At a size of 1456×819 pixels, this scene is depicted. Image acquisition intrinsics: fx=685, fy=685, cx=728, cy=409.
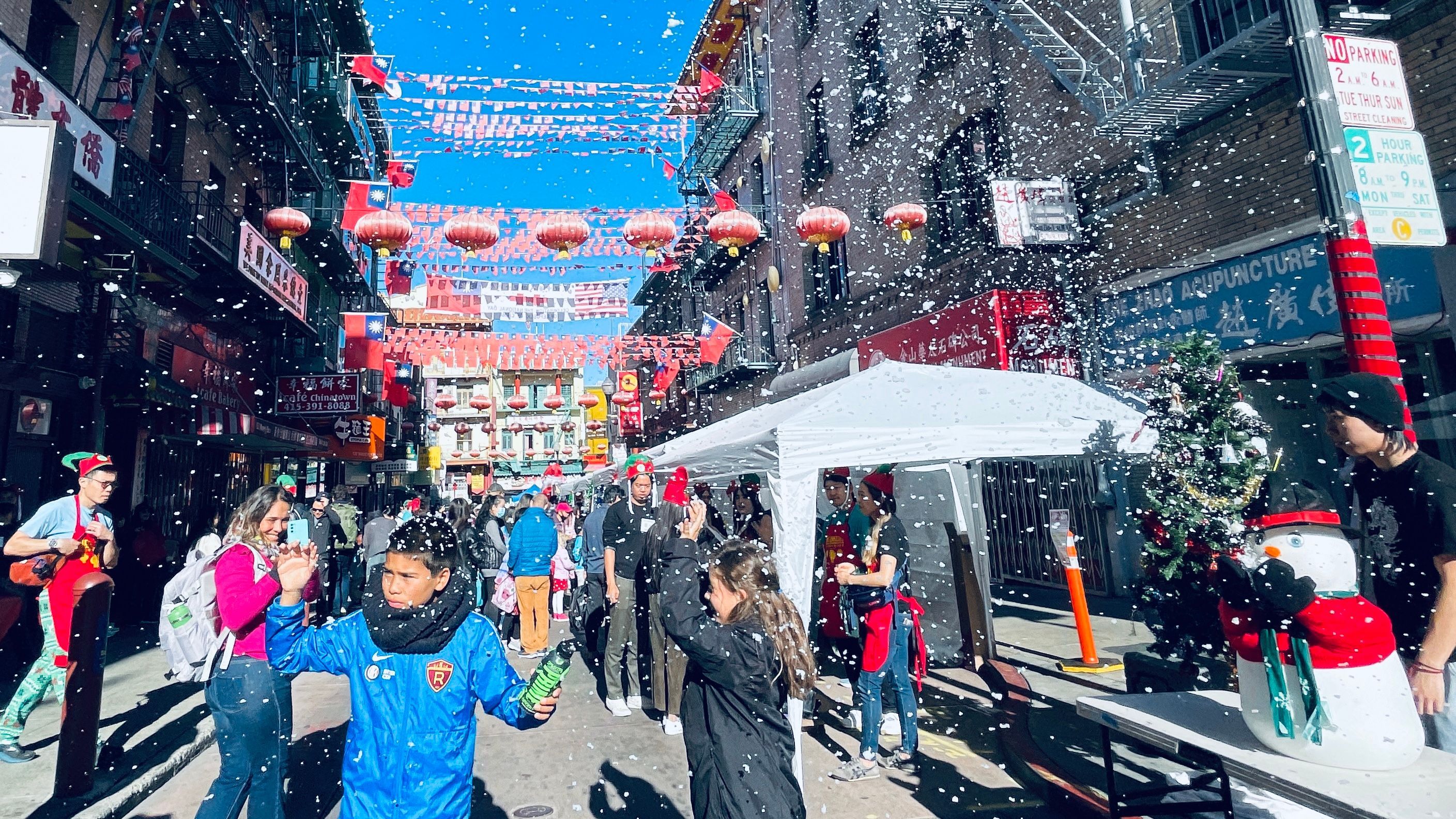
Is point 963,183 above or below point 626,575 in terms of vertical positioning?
above

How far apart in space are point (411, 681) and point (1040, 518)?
1143cm

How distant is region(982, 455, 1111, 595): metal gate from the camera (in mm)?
10430

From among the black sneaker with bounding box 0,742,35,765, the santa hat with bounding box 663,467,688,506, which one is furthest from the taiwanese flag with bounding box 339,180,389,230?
the santa hat with bounding box 663,467,688,506

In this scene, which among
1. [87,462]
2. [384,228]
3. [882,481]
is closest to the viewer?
[87,462]

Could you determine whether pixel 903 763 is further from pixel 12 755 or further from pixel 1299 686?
pixel 12 755

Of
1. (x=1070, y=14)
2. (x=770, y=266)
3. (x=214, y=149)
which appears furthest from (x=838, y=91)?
(x=214, y=149)

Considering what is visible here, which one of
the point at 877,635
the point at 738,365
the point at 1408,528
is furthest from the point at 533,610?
the point at 738,365

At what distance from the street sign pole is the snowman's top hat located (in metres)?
2.00

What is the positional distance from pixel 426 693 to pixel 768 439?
2.92 metres

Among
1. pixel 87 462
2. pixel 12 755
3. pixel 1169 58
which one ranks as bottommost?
pixel 12 755

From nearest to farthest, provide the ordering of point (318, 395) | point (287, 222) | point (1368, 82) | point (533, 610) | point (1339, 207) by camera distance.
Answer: point (1339, 207) → point (1368, 82) → point (533, 610) → point (287, 222) → point (318, 395)

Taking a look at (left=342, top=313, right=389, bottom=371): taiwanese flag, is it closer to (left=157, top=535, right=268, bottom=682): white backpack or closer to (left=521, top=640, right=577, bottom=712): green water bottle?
(left=157, top=535, right=268, bottom=682): white backpack

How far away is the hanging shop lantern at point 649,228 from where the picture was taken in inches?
400

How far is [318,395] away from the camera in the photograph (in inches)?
640
